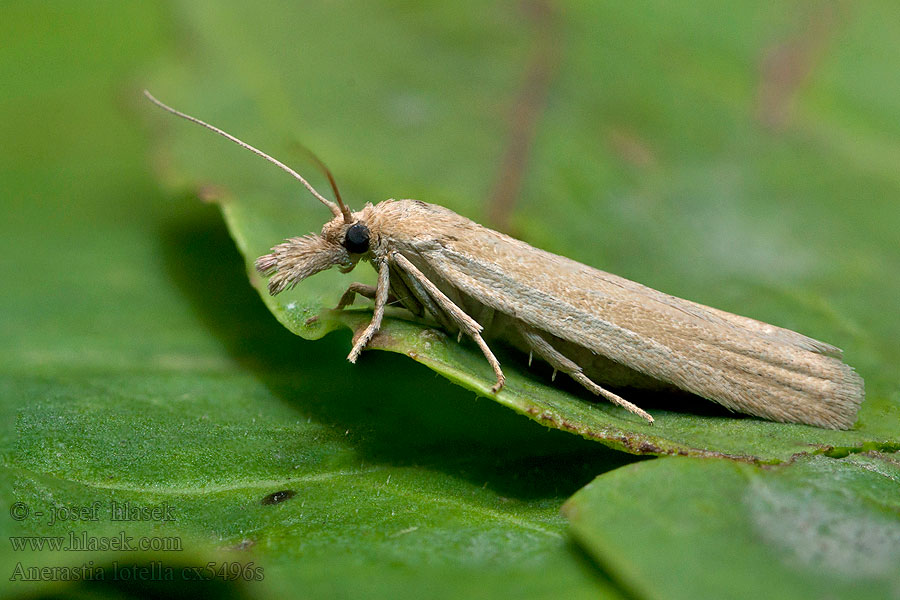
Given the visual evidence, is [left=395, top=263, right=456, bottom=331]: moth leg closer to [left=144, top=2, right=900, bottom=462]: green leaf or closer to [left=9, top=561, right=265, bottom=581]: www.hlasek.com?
[left=144, top=2, right=900, bottom=462]: green leaf

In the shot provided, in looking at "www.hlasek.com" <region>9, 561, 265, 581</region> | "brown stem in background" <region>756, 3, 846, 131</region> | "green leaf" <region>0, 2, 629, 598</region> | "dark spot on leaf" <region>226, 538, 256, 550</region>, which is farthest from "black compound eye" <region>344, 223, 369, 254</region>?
"brown stem in background" <region>756, 3, 846, 131</region>

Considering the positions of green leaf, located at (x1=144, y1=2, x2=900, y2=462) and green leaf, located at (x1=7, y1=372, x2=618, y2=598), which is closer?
green leaf, located at (x1=7, y1=372, x2=618, y2=598)

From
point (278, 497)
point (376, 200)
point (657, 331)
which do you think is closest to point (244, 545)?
point (278, 497)

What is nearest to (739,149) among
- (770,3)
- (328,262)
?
(770,3)

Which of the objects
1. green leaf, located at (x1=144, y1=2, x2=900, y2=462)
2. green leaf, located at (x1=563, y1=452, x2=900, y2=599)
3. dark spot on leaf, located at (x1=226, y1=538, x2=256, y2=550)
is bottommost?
dark spot on leaf, located at (x1=226, y1=538, x2=256, y2=550)

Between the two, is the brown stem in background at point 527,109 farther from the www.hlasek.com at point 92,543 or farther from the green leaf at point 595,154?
the www.hlasek.com at point 92,543

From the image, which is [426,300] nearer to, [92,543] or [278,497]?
[278,497]

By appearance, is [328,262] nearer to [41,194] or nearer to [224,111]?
[224,111]
